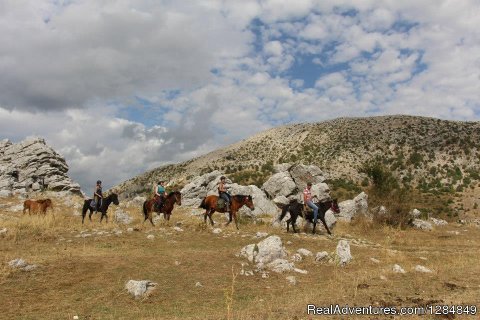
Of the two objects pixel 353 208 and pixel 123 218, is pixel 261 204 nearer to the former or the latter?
pixel 353 208

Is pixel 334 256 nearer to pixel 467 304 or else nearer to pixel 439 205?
pixel 467 304

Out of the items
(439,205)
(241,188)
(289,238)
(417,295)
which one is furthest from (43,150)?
(439,205)

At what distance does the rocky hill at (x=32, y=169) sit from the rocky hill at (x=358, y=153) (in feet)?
58.2

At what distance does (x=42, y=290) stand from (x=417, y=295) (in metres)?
10.6

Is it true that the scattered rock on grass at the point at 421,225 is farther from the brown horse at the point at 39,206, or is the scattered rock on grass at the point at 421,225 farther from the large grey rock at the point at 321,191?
the brown horse at the point at 39,206

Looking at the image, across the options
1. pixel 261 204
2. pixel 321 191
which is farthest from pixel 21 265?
pixel 321 191


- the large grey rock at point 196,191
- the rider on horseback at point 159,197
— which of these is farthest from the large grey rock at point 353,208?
the rider on horseback at point 159,197

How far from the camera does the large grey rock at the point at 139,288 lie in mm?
11228

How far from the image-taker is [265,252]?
15.0 meters

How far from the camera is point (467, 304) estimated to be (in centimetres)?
920

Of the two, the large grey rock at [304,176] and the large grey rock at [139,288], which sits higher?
the large grey rock at [304,176]

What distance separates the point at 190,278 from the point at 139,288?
85.7 inches

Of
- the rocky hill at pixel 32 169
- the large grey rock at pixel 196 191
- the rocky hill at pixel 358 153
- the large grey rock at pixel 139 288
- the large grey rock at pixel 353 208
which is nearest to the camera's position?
the large grey rock at pixel 139 288

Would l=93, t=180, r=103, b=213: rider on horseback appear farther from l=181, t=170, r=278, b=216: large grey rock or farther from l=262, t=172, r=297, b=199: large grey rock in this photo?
l=262, t=172, r=297, b=199: large grey rock
